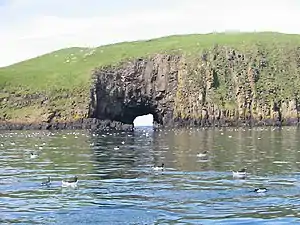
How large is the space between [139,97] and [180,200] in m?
115

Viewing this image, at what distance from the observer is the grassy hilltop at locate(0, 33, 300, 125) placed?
144 m

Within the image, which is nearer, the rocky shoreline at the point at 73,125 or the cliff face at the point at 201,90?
the rocky shoreline at the point at 73,125

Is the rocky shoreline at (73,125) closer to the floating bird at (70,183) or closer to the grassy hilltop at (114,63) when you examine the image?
the grassy hilltop at (114,63)

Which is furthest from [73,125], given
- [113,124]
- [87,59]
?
[87,59]

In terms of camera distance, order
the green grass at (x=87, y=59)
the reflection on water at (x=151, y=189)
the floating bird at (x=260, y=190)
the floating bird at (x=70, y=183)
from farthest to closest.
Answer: the green grass at (x=87, y=59) → the floating bird at (x=70, y=183) → the floating bird at (x=260, y=190) → the reflection on water at (x=151, y=189)

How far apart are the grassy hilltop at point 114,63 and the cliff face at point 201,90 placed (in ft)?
1.49

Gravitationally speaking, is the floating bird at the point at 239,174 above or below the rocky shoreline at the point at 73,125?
above

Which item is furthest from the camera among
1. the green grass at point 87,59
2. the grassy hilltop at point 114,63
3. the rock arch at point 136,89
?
the green grass at point 87,59

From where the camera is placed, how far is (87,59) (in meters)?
167

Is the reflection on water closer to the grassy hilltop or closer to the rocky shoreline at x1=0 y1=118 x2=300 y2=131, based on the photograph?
the rocky shoreline at x1=0 y1=118 x2=300 y2=131

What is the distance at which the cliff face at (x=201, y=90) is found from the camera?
143 metres

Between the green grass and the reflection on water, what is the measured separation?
92.5 metres

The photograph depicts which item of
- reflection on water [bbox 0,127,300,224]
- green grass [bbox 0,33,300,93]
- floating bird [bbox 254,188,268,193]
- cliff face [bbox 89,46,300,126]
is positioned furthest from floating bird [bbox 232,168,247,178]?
green grass [bbox 0,33,300,93]

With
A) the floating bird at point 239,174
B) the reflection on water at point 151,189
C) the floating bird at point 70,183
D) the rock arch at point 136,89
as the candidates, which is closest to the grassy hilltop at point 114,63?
the rock arch at point 136,89
